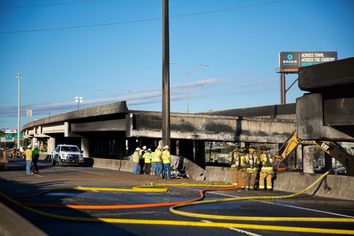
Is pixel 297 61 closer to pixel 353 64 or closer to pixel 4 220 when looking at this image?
pixel 353 64

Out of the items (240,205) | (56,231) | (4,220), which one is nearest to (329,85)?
(240,205)

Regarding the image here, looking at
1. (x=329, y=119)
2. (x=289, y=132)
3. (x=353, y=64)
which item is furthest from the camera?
(x=289, y=132)

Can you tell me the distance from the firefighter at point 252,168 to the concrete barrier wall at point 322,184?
3.57ft

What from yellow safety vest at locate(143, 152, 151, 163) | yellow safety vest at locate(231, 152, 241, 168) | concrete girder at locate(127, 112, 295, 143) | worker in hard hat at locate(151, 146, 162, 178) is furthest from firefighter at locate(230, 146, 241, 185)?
concrete girder at locate(127, 112, 295, 143)

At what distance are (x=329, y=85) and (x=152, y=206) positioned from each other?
6.32m

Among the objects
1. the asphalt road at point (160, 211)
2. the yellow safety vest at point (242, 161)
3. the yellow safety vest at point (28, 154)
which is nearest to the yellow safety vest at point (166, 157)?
the yellow safety vest at point (242, 161)

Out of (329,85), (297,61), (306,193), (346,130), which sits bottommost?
(306,193)

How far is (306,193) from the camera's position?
17.5 m

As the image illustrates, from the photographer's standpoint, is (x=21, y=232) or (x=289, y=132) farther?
(x=289, y=132)

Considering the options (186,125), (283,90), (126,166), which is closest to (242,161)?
(126,166)

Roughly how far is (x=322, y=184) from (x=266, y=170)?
2.57m

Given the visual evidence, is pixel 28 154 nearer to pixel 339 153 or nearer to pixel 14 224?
pixel 339 153

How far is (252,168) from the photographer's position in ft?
61.8

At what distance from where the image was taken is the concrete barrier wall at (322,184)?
1592cm
